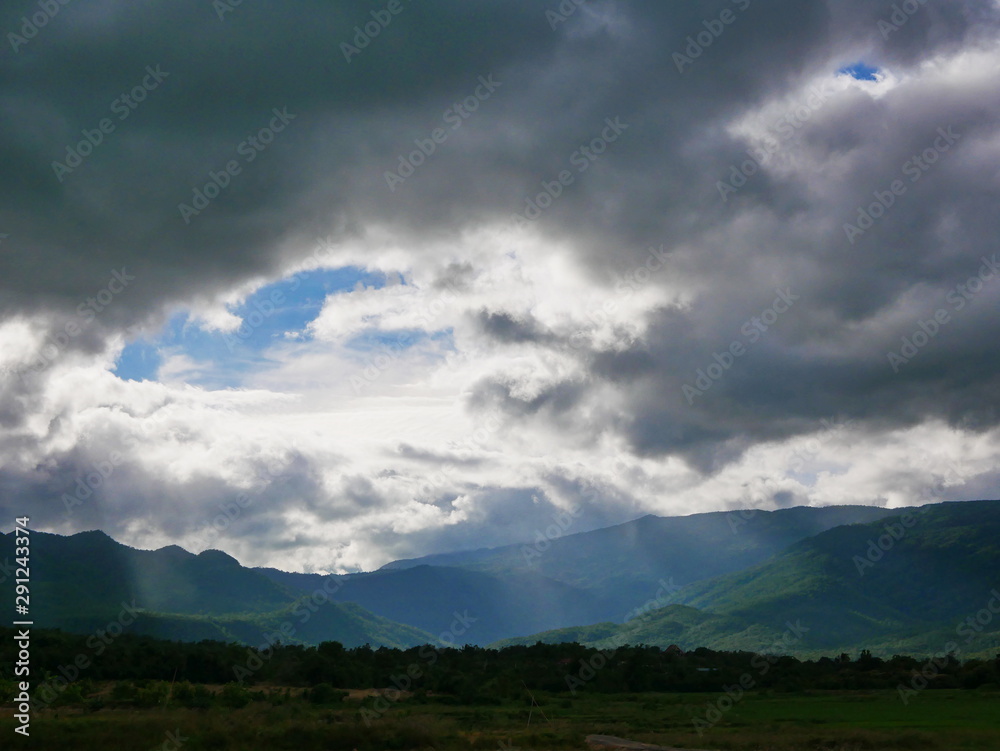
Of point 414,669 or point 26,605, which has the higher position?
point 26,605

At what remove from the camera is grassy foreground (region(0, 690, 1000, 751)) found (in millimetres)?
47406

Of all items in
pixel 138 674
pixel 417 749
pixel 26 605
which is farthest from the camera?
pixel 138 674

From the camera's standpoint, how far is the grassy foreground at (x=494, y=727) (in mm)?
47406

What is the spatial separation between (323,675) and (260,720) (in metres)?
36.9

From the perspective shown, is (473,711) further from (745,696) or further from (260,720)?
(745,696)

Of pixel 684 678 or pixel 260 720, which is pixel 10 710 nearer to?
pixel 260 720

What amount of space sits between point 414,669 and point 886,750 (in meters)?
62.6

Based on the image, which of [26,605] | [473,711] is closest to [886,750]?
[473,711]

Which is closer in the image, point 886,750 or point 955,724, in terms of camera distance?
point 886,750

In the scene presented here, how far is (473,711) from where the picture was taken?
2803 inches

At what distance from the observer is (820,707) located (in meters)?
72.7

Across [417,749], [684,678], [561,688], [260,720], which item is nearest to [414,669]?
[561,688]

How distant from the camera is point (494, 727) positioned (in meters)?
58.7

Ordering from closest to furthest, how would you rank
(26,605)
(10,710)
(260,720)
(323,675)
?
(26,605) < (260,720) < (10,710) < (323,675)
